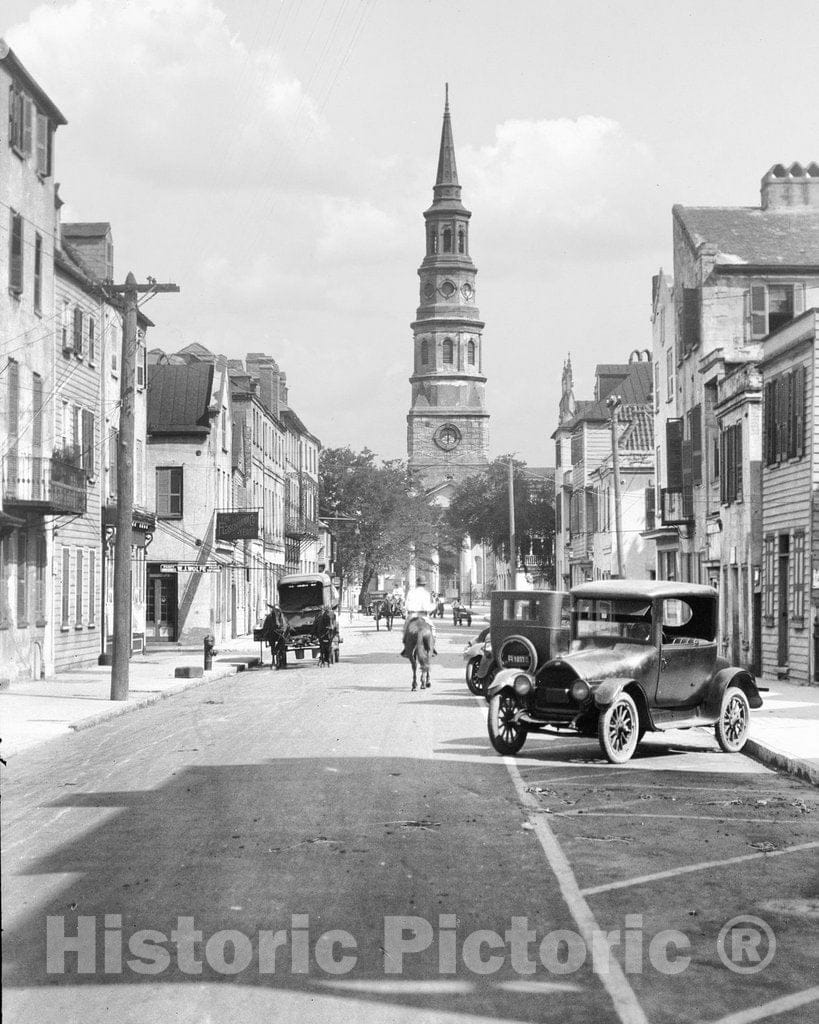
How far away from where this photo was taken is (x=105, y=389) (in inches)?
1598

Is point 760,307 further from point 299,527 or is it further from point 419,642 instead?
point 299,527

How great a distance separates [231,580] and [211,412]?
9137mm

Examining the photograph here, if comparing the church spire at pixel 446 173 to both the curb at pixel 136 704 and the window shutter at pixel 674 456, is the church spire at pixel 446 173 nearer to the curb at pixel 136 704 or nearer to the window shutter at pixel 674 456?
the window shutter at pixel 674 456

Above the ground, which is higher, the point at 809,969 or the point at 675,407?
the point at 675,407

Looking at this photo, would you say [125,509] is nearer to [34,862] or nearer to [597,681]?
[597,681]

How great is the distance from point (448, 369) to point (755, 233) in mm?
120978

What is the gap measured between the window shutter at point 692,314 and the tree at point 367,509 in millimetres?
75448

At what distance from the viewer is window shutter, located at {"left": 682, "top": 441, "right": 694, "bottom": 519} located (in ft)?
143

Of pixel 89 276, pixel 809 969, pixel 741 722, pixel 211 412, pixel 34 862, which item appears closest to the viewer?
pixel 809 969

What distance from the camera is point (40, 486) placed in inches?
1250

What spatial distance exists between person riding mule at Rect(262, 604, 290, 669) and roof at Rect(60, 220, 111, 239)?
11310 mm

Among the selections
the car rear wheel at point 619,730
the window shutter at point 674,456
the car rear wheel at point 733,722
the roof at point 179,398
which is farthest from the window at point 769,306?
the car rear wheel at point 619,730

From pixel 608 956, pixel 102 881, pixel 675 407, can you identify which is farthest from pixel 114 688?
pixel 675 407

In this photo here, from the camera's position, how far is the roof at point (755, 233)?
141 ft
